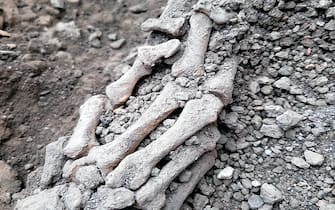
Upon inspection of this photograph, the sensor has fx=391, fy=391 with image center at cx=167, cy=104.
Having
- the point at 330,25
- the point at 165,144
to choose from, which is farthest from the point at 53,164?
the point at 330,25

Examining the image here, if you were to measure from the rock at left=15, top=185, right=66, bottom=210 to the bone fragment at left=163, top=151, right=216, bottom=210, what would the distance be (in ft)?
1.34

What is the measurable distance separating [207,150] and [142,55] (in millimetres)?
492

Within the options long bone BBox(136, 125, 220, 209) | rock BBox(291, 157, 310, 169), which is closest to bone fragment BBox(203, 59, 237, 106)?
long bone BBox(136, 125, 220, 209)

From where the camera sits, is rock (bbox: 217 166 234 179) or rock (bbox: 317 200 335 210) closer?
rock (bbox: 317 200 335 210)

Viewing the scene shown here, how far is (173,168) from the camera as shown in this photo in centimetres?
148

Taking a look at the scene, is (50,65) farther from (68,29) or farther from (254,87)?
(254,87)

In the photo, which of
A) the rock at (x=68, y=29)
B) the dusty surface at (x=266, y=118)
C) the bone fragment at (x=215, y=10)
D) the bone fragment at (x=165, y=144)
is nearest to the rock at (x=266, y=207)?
the dusty surface at (x=266, y=118)

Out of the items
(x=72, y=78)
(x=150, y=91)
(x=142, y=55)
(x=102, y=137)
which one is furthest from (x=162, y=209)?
(x=72, y=78)

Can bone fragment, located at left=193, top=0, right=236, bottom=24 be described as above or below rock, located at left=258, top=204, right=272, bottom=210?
above

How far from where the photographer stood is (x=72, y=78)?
212cm

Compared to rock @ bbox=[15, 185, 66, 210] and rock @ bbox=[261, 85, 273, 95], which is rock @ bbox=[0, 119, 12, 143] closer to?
rock @ bbox=[15, 185, 66, 210]

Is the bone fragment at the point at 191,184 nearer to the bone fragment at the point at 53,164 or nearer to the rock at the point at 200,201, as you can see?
the rock at the point at 200,201

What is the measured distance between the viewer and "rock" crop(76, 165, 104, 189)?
4.80 ft

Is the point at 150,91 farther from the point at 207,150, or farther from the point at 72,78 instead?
the point at 72,78
